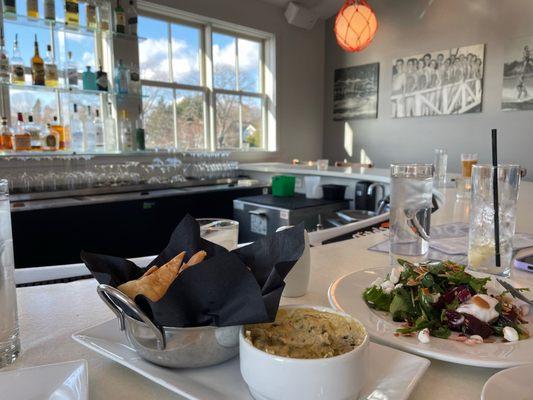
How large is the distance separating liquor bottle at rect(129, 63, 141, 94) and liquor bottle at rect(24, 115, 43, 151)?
1063 millimetres

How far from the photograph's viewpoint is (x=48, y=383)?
54cm

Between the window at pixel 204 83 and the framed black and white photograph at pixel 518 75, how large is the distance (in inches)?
119

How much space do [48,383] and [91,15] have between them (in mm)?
4054

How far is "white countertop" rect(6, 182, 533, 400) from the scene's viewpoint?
56 centimetres

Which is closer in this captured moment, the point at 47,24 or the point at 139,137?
the point at 47,24

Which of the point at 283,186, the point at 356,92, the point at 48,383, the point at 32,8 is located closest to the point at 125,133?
the point at 32,8

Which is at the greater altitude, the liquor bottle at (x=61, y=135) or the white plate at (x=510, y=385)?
the liquor bottle at (x=61, y=135)

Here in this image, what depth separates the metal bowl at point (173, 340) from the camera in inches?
21.1

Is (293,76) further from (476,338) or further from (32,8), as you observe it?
(476,338)

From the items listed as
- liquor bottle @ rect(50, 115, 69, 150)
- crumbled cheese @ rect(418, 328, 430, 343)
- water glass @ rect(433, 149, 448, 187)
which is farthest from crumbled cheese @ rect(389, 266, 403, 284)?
liquor bottle @ rect(50, 115, 69, 150)

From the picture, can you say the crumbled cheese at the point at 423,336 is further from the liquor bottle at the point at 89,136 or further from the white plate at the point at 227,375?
the liquor bottle at the point at 89,136

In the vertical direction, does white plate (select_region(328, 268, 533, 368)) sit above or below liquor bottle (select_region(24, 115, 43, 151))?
below

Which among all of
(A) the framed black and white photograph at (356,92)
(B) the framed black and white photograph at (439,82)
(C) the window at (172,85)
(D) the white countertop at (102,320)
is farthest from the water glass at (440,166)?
(A) the framed black and white photograph at (356,92)

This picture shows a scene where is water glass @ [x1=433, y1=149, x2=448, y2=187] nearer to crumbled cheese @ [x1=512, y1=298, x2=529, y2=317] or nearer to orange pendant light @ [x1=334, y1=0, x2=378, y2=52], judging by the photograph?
orange pendant light @ [x1=334, y1=0, x2=378, y2=52]
